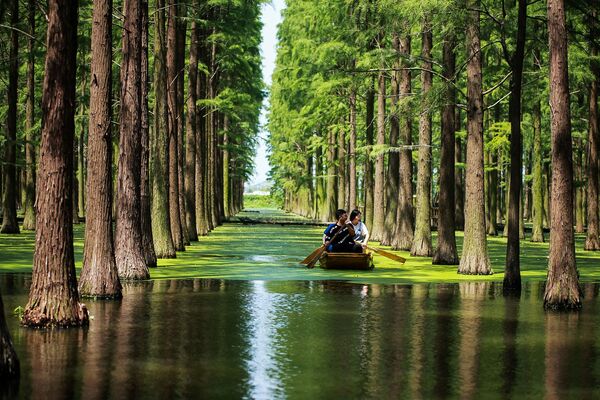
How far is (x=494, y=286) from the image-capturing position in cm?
2234

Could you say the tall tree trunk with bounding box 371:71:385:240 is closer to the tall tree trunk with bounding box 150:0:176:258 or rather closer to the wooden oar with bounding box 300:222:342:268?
the wooden oar with bounding box 300:222:342:268

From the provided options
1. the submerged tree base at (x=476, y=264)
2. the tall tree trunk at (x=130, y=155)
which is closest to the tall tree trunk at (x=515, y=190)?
the submerged tree base at (x=476, y=264)

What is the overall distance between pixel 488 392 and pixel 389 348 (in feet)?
9.64

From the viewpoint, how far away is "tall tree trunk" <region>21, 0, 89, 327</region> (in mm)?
13922

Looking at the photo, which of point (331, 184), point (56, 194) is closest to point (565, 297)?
point (56, 194)

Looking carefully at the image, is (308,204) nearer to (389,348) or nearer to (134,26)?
(134,26)

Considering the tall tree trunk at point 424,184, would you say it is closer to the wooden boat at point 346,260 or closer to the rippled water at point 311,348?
the wooden boat at point 346,260

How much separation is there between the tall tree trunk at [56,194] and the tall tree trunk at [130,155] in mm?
7394

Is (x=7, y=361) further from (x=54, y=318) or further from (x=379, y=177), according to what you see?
(x=379, y=177)

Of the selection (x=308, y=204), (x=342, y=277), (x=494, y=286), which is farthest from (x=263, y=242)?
(x=308, y=204)

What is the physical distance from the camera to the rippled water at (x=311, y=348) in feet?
32.3

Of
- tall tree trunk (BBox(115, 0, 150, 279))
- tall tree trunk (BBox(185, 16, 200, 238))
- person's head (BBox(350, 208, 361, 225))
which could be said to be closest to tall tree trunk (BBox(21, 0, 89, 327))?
tall tree trunk (BBox(115, 0, 150, 279))

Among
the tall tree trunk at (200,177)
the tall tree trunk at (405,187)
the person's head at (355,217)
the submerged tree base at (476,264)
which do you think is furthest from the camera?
the tall tree trunk at (200,177)

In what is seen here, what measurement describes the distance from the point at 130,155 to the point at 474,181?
9.36m
